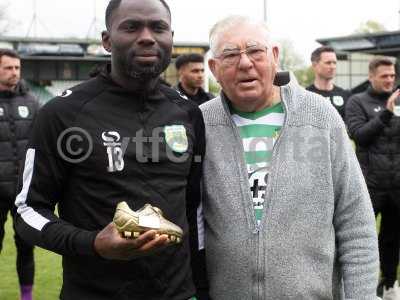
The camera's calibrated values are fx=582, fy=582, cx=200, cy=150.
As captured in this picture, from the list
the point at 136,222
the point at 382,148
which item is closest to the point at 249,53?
the point at 136,222

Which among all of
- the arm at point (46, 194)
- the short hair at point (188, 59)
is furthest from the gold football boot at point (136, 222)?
the short hair at point (188, 59)

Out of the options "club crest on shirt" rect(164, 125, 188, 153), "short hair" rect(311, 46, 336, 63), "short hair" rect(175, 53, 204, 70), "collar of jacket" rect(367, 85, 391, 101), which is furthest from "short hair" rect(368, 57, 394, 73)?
"club crest on shirt" rect(164, 125, 188, 153)

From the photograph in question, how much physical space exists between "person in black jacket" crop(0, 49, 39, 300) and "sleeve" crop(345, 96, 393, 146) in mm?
3075

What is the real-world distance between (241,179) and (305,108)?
39 cm

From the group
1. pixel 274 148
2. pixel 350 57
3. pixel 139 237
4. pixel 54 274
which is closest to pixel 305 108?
pixel 274 148

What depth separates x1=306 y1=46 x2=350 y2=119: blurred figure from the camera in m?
6.65

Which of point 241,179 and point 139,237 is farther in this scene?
point 241,179

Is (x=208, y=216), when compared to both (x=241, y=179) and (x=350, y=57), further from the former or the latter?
(x=350, y=57)

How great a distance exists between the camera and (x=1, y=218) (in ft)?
17.7

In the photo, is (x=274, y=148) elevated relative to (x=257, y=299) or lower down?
elevated

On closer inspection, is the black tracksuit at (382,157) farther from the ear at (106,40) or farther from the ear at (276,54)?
the ear at (106,40)

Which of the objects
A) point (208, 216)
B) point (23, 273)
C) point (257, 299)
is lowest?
point (23, 273)

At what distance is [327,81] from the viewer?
6.68 meters

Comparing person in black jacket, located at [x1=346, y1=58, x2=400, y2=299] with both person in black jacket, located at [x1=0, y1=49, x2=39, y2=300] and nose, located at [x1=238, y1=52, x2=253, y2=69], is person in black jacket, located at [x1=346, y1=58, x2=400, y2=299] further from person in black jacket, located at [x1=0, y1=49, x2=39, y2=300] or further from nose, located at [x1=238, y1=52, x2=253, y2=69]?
nose, located at [x1=238, y1=52, x2=253, y2=69]
